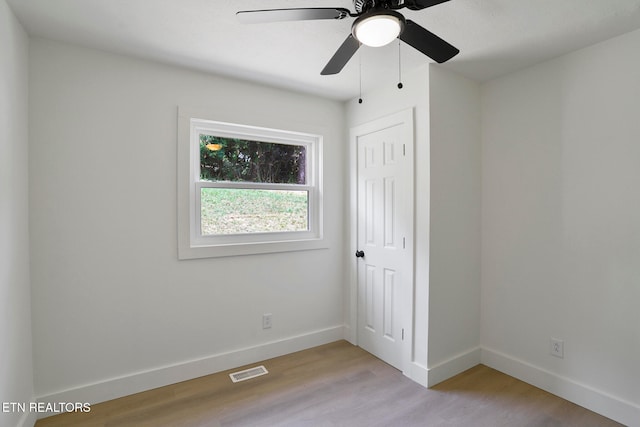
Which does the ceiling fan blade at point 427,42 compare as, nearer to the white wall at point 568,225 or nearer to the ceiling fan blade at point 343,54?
the ceiling fan blade at point 343,54

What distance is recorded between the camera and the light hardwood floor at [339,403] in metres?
1.95

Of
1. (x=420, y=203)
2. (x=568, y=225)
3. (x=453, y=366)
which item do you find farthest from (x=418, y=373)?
(x=568, y=225)

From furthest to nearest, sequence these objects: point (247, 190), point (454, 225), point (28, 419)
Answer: point (247, 190)
point (454, 225)
point (28, 419)

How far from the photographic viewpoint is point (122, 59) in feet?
7.18

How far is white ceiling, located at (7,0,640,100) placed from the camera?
1.65 meters

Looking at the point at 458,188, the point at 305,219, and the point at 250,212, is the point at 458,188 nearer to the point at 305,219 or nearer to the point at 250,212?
the point at 305,219

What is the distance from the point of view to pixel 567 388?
2.16 meters

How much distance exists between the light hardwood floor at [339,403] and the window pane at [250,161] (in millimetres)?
1672

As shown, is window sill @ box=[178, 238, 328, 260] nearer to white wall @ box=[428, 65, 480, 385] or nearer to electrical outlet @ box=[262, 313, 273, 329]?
electrical outlet @ box=[262, 313, 273, 329]

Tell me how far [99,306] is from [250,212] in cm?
129

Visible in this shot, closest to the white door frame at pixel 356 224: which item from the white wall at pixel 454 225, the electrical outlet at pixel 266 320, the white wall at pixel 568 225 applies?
the white wall at pixel 454 225

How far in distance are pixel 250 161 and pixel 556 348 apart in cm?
283

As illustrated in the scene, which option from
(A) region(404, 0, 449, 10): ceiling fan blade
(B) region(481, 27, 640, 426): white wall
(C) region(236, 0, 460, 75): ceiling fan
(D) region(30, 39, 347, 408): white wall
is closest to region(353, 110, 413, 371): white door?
(B) region(481, 27, 640, 426): white wall

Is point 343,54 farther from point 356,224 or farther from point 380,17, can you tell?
point 356,224
